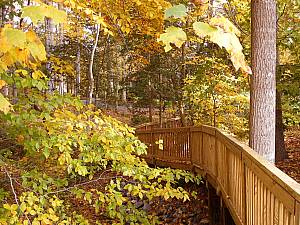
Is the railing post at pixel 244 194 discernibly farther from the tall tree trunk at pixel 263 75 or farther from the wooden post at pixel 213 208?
the wooden post at pixel 213 208

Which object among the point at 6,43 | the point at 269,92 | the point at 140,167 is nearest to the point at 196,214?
the point at 140,167

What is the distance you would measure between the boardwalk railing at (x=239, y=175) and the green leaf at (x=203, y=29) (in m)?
1.29

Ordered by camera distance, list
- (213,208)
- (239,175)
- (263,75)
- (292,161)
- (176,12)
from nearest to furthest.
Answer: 1. (176,12)
2. (239,175)
3. (263,75)
4. (213,208)
5. (292,161)

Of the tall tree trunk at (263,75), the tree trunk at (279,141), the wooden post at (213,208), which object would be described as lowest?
the wooden post at (213,208)

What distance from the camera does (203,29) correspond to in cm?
133

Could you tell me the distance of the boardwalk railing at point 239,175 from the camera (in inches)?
101

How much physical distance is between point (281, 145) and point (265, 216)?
827cm

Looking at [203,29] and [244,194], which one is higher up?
[203,29]

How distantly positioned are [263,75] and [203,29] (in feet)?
12.3

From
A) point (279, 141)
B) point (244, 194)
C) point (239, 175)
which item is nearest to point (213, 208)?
point (239, 175)

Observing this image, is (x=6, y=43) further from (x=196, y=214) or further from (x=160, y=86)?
(x=160, y=86)

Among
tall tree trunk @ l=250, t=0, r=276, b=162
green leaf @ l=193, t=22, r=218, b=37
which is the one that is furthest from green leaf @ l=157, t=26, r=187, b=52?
tall tree trunk @ l=250, t=0, r=276, b=162

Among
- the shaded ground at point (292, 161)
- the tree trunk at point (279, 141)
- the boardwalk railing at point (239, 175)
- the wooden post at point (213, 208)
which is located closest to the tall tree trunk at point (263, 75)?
the boardwalk railing at point (239, 175)

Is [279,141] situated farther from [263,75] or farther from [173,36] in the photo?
[173,36]
